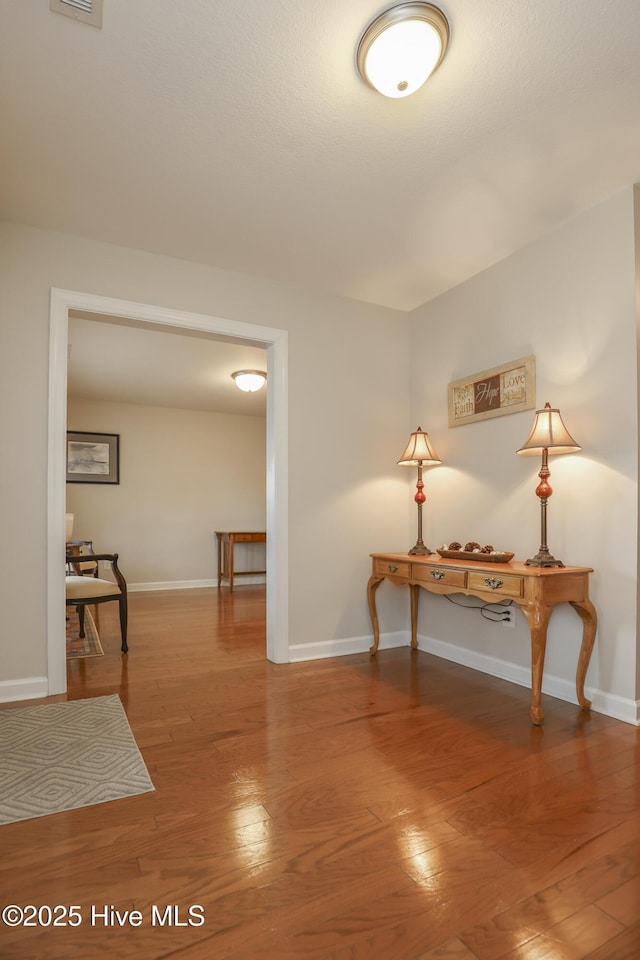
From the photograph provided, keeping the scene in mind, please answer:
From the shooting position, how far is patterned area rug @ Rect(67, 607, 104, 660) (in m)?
3.68

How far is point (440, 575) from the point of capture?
3012 millimetres

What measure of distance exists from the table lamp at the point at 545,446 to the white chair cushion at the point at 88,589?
277cm

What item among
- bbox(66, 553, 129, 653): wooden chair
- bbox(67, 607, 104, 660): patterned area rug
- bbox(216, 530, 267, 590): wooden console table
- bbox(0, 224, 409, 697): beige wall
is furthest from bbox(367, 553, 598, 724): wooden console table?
bbox(216, 530, 267, 590): wooden console table

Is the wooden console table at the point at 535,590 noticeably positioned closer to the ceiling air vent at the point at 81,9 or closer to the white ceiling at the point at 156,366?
the white ceiling at the point at 156,366

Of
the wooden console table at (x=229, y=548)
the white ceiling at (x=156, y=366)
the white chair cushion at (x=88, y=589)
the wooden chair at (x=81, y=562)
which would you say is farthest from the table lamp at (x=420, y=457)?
the wooden console table at (x=229, y=548)

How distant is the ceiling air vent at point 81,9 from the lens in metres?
1.60

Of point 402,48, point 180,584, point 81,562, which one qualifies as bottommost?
point 180,584

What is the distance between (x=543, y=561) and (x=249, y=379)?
3559 mm

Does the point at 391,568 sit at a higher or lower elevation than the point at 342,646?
higher

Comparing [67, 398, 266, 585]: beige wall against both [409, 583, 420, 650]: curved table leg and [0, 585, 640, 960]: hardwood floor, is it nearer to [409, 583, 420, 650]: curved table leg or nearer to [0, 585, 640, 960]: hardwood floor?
[409, 583, 420, 650]: curved table leg

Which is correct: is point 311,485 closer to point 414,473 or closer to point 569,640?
point 414,473

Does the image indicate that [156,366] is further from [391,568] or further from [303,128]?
[303,128]

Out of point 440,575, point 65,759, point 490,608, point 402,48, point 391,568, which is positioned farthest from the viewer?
point 391,568

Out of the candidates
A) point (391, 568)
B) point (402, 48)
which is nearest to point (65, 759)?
point (391, 568)
